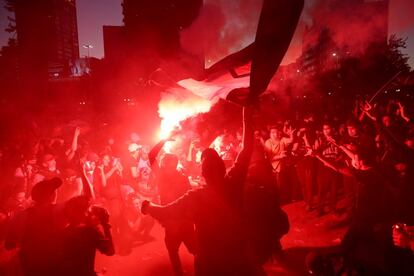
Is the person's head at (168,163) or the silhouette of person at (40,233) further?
the person's head at (168,163)

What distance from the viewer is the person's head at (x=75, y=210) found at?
10.3 ft

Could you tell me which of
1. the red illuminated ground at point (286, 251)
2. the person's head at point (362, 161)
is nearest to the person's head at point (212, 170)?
the red illuminated ground at point (286, 251)

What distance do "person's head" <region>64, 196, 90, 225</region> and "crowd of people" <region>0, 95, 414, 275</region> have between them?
0.4 inches

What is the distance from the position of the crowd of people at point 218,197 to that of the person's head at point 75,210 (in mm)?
11

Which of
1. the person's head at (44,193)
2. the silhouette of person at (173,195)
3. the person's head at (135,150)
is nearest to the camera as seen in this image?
the person's head at (44,193)

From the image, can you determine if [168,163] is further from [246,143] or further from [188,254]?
[188,254]

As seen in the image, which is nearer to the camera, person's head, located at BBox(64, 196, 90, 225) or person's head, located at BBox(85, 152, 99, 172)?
person's head, located at BBox(64, 196, 90, 225)

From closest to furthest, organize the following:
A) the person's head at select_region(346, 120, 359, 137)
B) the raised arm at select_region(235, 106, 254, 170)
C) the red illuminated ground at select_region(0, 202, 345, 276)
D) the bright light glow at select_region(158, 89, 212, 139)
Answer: the raised arm at select_region(235, 106, 254, 170)
the red illuminated ground at select_region(0, 202, 345, 276)
the person's head at select_region(346, 120, 359, 137)
the bright light glow at select_region(158, 89, 212, 139)

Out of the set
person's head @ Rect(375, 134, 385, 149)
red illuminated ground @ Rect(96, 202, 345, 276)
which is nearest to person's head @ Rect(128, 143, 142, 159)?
red illuminated ground @ Rect(96, 202, 345, 276)

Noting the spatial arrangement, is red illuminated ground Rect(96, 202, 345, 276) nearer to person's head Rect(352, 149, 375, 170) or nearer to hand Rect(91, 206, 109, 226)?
person's head Rect(352, 149, 375, 170)

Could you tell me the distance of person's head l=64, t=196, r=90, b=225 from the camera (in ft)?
10.3

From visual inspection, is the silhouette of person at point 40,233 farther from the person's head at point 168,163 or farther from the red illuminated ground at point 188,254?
the red illuminated ground at point 188,254

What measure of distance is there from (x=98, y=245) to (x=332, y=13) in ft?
33.4

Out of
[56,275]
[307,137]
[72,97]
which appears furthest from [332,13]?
[72,97]
